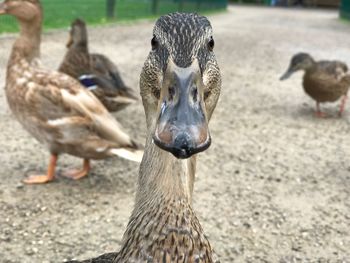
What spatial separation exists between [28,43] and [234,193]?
2136 millimetres

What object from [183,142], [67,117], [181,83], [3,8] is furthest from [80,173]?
[183,142]

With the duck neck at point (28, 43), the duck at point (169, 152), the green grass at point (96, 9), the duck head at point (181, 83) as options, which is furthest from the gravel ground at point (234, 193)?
the green grass at point (96, 9)

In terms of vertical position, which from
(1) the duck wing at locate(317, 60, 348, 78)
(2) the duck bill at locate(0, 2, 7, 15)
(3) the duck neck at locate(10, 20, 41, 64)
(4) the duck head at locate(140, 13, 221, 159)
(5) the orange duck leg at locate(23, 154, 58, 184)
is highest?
(4) the duck head at locate(140, 13, 221, 159)

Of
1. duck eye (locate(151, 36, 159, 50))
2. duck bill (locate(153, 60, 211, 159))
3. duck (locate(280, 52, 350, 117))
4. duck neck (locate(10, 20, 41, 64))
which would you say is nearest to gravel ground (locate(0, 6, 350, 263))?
duck (locate(280, 52, 350, 117))

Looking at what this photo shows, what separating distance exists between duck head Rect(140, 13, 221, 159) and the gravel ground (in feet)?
6.08

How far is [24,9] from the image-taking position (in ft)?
15.2

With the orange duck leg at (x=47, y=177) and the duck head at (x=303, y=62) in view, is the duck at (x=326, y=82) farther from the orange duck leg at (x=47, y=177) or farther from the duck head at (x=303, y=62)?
the orange duck leg at (x=47, y=177)

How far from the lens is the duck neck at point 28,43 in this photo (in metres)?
4.33

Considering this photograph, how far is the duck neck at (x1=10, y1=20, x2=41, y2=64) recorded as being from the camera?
433 cm

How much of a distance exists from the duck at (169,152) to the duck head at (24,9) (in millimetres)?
3039

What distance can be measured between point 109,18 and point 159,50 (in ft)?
48.5

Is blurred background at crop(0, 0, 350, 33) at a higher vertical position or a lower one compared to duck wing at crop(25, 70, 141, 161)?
lower

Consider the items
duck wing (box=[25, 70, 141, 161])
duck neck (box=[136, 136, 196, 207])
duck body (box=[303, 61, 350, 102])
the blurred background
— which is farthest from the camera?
the blurred background

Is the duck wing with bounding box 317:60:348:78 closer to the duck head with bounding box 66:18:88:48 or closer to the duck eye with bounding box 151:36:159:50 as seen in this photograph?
the duck head with bounding box 66:18:88:48
